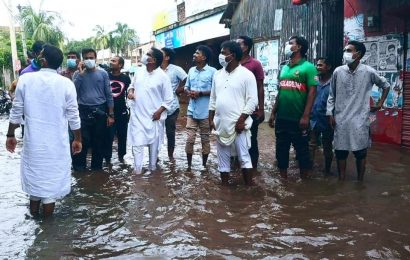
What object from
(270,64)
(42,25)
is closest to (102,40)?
(42,25)

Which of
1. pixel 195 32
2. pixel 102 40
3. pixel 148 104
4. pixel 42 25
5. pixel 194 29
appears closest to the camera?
pixel 148 104

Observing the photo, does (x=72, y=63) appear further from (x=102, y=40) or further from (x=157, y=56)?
(x=102, y=40)

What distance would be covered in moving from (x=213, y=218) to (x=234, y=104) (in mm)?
1401

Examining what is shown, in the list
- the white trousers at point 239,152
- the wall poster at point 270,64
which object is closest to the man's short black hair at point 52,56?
the white trousers at point 239,152

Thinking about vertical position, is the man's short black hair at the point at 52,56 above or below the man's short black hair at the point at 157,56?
below

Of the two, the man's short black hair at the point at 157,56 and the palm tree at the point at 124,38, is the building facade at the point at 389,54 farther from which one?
the palm tree at the point at 124,38

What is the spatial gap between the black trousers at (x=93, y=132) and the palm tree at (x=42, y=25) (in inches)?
1276

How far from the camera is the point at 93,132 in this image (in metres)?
6.35

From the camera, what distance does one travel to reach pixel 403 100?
7.61 metres

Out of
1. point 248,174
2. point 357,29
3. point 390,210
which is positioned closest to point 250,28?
point 357,29

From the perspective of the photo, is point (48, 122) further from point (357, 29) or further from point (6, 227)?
point (357, 29)

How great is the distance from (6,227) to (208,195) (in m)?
2.01

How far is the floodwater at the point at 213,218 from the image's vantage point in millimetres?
3391

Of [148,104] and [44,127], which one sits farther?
[148,104]
